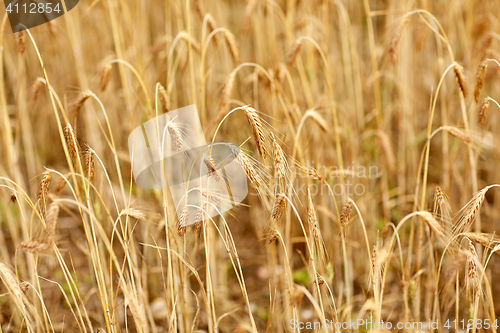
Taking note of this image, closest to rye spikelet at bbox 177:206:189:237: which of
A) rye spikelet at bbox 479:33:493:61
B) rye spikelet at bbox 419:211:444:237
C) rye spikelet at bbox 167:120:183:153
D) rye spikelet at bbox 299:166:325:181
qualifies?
rye spikelet at bbox 167:120:183:153

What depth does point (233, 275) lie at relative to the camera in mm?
2367

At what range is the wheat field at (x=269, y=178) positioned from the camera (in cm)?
135

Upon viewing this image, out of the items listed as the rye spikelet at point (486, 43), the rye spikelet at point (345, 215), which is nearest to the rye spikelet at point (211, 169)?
the rye spikelet at point (345, 215)

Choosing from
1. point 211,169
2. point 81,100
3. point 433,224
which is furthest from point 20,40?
point 433,224

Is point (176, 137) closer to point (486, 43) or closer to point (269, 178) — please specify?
point (269, 178)

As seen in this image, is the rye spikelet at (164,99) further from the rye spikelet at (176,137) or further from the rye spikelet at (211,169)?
the rye spikelet at (211,169)

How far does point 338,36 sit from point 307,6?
1.19 metres

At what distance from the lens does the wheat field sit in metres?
1.35

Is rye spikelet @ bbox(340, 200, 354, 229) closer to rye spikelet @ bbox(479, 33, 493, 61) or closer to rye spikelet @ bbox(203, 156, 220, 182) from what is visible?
rye spikelet @ bbox(203, 156, 220, 182)

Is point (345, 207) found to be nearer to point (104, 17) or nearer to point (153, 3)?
point (104, 17)

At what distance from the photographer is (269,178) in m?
1.24

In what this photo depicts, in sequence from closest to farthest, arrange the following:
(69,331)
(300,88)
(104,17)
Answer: (69,331), (300,88), (104,17)

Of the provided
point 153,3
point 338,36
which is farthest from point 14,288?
point 338,36

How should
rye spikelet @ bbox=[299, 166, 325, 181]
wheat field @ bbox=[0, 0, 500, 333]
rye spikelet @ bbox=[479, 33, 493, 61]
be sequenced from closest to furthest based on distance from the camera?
rye spikelet @ bbox=[299, 166, 325, 181] → wheat field @ bbox=[0, 0, 500, 333] → rye spikelet @ bbox=[479, 33, 493, 61]
